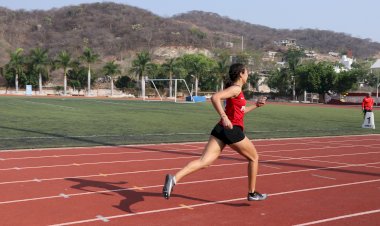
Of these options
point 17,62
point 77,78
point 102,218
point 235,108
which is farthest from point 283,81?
point 102,218

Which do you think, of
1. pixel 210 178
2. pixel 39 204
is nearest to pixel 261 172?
pixel 210 178

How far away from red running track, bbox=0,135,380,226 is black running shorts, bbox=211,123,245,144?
900 mm

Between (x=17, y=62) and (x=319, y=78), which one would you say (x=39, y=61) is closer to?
(x=17, y=62)

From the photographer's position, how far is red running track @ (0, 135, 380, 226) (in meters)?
5.73

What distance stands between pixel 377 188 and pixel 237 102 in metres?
3.38

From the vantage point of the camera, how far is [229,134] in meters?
5.88

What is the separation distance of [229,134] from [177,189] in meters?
1.80

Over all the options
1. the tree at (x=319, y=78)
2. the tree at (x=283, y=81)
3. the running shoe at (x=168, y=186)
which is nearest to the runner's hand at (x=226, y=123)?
the running shoe at (x=168, y=186)

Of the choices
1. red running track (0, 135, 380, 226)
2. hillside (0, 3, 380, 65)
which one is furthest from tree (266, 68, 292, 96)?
red running track (0, 135, 380, 226)

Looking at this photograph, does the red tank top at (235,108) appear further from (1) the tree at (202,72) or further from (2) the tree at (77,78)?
(2) the tree at (77,78)

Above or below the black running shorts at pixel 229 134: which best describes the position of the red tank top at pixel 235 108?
above

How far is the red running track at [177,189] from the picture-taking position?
18.8 feet

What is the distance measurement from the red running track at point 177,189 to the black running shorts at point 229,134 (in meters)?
0.90

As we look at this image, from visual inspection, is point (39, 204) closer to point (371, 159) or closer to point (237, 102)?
point (237, 102)
